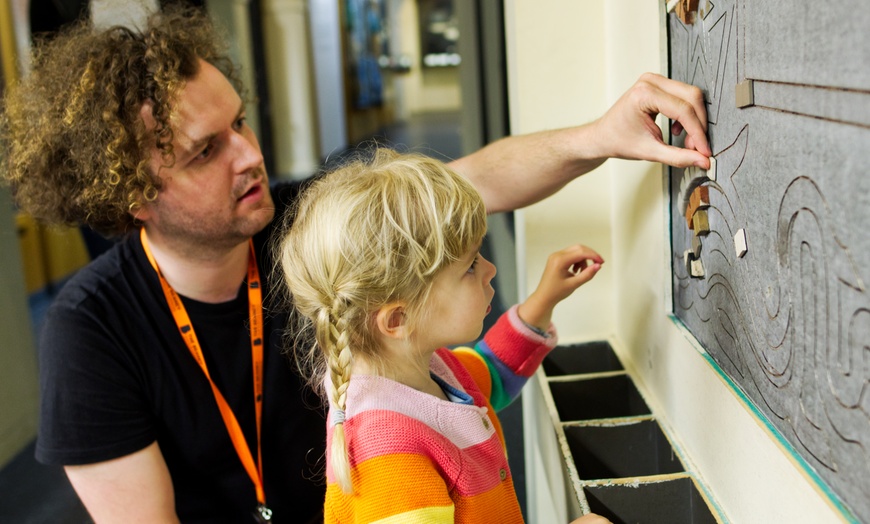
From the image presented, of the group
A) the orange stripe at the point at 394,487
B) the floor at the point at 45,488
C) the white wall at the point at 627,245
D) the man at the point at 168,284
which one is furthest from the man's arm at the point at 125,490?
the floor at the point at 45,488

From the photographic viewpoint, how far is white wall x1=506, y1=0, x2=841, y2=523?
0.84 meters

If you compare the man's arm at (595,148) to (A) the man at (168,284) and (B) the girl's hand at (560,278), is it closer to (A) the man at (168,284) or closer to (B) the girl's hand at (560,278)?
(A) the man at (168,284)

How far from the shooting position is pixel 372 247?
0.92 m

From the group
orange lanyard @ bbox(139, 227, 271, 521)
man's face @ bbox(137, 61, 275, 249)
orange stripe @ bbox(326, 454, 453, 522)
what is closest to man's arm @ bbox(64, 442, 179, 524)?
orange lanyard @ bbox(139, 227, 271, 521)

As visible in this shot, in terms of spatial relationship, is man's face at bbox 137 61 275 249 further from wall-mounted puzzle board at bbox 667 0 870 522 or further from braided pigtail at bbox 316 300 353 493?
wall-mounted puzzle board at bbox 667 0 870 522

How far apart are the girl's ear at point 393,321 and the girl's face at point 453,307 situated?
0.8 inches

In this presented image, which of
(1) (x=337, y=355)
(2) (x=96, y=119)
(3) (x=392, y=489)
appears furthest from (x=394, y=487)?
(2) (x=96, y=119)

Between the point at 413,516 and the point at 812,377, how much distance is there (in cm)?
45

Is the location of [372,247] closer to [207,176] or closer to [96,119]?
[207,176]

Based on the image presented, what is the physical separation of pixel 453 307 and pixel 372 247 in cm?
14

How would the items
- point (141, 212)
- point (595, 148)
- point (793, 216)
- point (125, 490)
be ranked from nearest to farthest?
point (793, 216), point (595, 148), point (125, 490), point (141, 212)

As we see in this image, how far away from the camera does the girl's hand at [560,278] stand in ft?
4.02

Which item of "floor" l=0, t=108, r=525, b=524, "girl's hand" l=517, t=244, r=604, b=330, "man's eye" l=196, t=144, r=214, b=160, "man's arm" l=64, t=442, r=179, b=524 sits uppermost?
"man's eye" l=196, t=144, r=214, b=160

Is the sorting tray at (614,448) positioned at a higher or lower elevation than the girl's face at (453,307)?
lower
